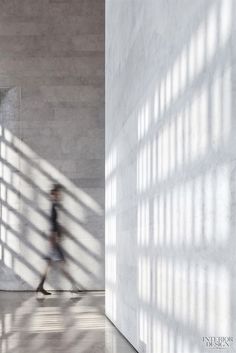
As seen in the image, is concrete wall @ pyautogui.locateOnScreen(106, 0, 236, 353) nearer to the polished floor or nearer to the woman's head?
the polished floor

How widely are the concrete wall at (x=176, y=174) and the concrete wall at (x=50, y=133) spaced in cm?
630

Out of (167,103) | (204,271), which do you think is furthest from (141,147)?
(204,271)

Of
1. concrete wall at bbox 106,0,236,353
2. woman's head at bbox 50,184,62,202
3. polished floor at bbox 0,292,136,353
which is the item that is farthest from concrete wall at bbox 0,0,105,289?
concrete wall at bbox 106,0,236,353

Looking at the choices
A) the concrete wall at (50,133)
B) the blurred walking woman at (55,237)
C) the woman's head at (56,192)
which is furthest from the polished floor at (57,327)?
the woman's head at (56,192)

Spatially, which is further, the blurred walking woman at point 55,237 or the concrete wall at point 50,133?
the concrete wall at point 50,133

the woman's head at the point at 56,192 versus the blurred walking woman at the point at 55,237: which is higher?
the woman's head at the point at 56,192

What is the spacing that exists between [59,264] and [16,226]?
1.27 metres

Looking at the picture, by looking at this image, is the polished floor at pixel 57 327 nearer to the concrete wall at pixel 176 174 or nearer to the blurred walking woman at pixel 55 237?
the concrete wall at pixel 176 174

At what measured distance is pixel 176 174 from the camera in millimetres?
5152

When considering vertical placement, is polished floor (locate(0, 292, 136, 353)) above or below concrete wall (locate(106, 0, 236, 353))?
below

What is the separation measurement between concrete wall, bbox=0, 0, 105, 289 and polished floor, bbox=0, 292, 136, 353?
1613mm

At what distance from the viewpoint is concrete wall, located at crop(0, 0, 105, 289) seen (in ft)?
50.7

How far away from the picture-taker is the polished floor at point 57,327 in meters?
7.80

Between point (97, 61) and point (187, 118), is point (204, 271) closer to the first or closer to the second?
point (187, 118)
